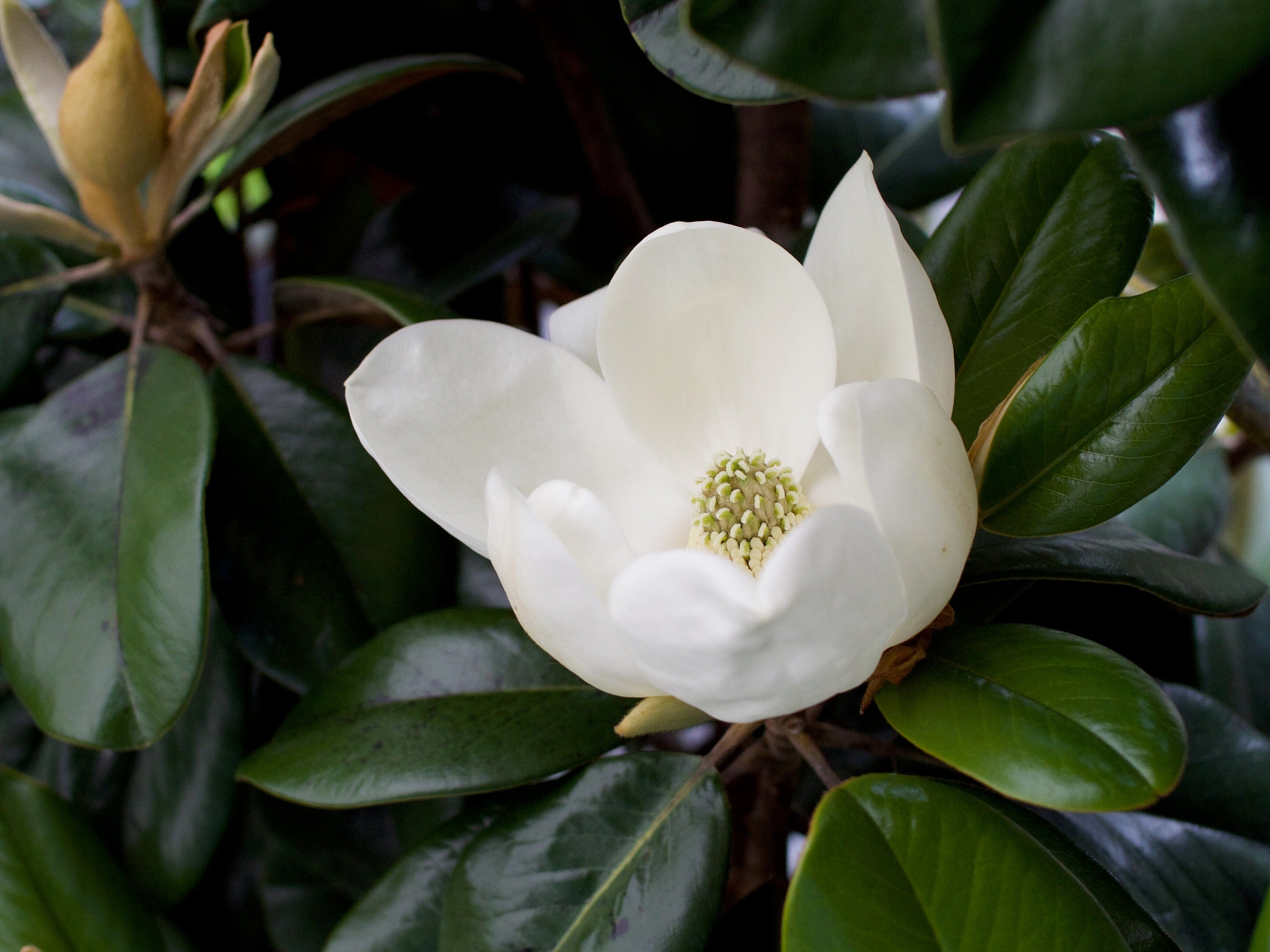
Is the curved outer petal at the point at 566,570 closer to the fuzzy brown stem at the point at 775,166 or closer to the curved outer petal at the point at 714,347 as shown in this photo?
the curved outer petal at the point at 714,347

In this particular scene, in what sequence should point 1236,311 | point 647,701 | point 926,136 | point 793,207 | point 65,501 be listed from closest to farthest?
point 1236,311 → point 647,701 → point 65,501 → point 793,207 → point 926,136

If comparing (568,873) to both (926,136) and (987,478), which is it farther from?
(926,136)

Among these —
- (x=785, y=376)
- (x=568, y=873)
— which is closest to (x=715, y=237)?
(x=785, y=376)

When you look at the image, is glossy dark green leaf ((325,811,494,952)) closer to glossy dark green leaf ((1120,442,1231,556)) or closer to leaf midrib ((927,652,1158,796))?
leaf midrib ((927,652,1158,796))

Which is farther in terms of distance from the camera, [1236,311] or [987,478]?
[987,478]

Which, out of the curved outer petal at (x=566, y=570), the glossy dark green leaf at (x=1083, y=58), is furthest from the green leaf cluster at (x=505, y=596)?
the curved outer petal at (x=566, y=570)

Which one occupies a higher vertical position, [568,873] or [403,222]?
[403,222]
